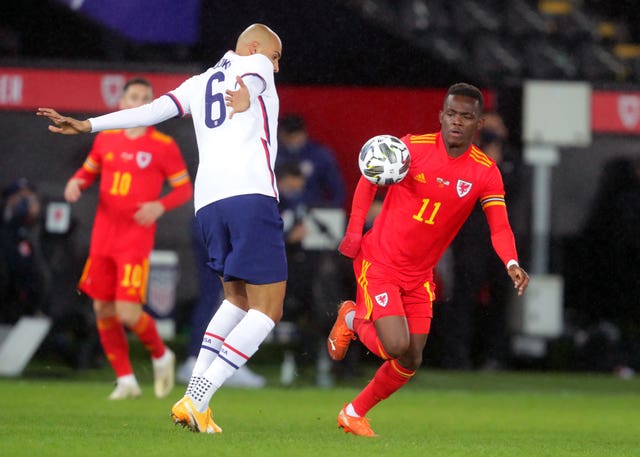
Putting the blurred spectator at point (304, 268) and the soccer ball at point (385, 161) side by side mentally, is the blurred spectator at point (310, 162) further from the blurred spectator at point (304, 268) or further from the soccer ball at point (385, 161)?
the soccer ball at point (385, 161)

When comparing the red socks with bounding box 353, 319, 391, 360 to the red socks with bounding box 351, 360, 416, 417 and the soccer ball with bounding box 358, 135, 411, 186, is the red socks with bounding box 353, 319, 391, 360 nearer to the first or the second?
the red socks with bounding box 351, 360, 416, 417

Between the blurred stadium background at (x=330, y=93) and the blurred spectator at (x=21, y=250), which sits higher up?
the blurred stadium background at (x=330, y=93)

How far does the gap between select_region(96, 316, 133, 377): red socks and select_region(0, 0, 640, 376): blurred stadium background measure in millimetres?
2785

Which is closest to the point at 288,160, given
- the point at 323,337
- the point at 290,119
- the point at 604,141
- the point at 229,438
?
the point at 290,119

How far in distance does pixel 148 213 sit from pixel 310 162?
10.1 ft

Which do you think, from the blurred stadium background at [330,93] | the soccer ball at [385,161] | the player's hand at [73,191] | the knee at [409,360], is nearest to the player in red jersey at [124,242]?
the player's hand at [73,191]

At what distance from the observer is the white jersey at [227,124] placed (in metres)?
7.15

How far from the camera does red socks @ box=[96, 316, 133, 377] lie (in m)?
10.5

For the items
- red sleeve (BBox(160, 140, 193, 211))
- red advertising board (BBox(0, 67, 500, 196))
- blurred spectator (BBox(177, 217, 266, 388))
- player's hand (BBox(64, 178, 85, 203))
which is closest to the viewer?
player's hand (BBox(64, 178, 85, 203))

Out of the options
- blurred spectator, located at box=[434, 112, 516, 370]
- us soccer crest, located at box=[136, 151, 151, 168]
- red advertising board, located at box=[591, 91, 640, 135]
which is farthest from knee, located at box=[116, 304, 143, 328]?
red advertising board, located at box=[591, 91, 640, 135]

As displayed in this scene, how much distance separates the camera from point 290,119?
13.0 metres

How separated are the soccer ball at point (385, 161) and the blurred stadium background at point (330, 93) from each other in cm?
581

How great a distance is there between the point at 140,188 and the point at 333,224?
2.86 metres

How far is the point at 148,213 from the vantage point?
10.3 m
